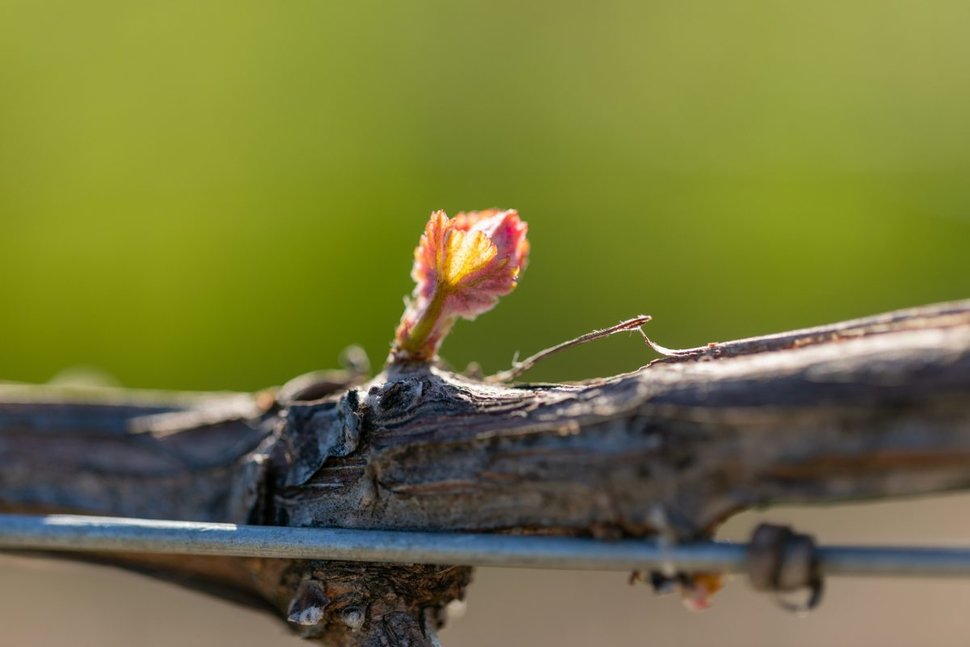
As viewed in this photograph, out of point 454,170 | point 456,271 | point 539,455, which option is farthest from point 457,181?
point 539,455

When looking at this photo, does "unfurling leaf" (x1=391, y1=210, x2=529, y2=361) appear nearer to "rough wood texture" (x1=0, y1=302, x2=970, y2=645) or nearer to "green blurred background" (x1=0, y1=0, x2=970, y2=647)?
"rough wood texture" (x1=0, y1=302, x2=970, y2=645)

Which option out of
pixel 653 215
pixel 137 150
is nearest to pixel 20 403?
pixel 137 150

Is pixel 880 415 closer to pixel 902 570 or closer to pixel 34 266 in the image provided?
pixel 902 570

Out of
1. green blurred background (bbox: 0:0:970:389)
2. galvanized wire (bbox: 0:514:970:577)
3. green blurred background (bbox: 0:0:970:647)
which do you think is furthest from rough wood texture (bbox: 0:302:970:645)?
green blurred background (bbox: 0:0:970:389)

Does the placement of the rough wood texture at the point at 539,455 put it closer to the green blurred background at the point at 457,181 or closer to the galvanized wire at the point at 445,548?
the galvanized wire at the point at 445,548

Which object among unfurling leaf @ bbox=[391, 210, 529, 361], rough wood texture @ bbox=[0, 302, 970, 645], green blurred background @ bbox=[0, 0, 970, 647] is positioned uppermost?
green blurred background @ bbox=[0, 0, 970, 647]

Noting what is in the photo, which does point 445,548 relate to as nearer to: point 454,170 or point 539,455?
point 539,455
